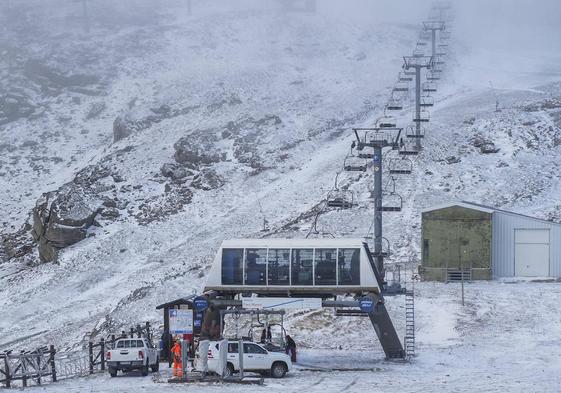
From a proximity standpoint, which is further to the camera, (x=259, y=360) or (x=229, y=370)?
(x=259, y=360)

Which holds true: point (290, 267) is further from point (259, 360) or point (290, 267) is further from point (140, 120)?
point (140, 120)

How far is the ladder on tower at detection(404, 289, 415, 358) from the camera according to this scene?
37200 mm

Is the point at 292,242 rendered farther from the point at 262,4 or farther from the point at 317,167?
the point at 262,4

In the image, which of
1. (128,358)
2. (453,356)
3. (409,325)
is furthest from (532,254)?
(128,358)

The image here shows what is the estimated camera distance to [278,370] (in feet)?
106

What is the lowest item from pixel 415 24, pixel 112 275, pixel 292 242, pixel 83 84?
pixel 112 275

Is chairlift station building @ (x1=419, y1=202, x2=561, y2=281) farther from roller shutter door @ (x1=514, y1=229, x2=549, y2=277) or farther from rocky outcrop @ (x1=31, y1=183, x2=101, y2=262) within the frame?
rocky outcrop @ (x1=31, y1=183, x2=101, y2=262)

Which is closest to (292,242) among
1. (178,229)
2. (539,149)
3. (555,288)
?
(555,288)

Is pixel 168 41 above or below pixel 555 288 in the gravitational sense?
above

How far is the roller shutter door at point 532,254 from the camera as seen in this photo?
50906mm

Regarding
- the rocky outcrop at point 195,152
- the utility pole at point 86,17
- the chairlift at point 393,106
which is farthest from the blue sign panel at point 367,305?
the utility pole at point 86,17

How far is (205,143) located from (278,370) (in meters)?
50.4

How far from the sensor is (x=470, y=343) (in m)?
38.2

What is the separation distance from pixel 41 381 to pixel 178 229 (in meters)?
33.8
